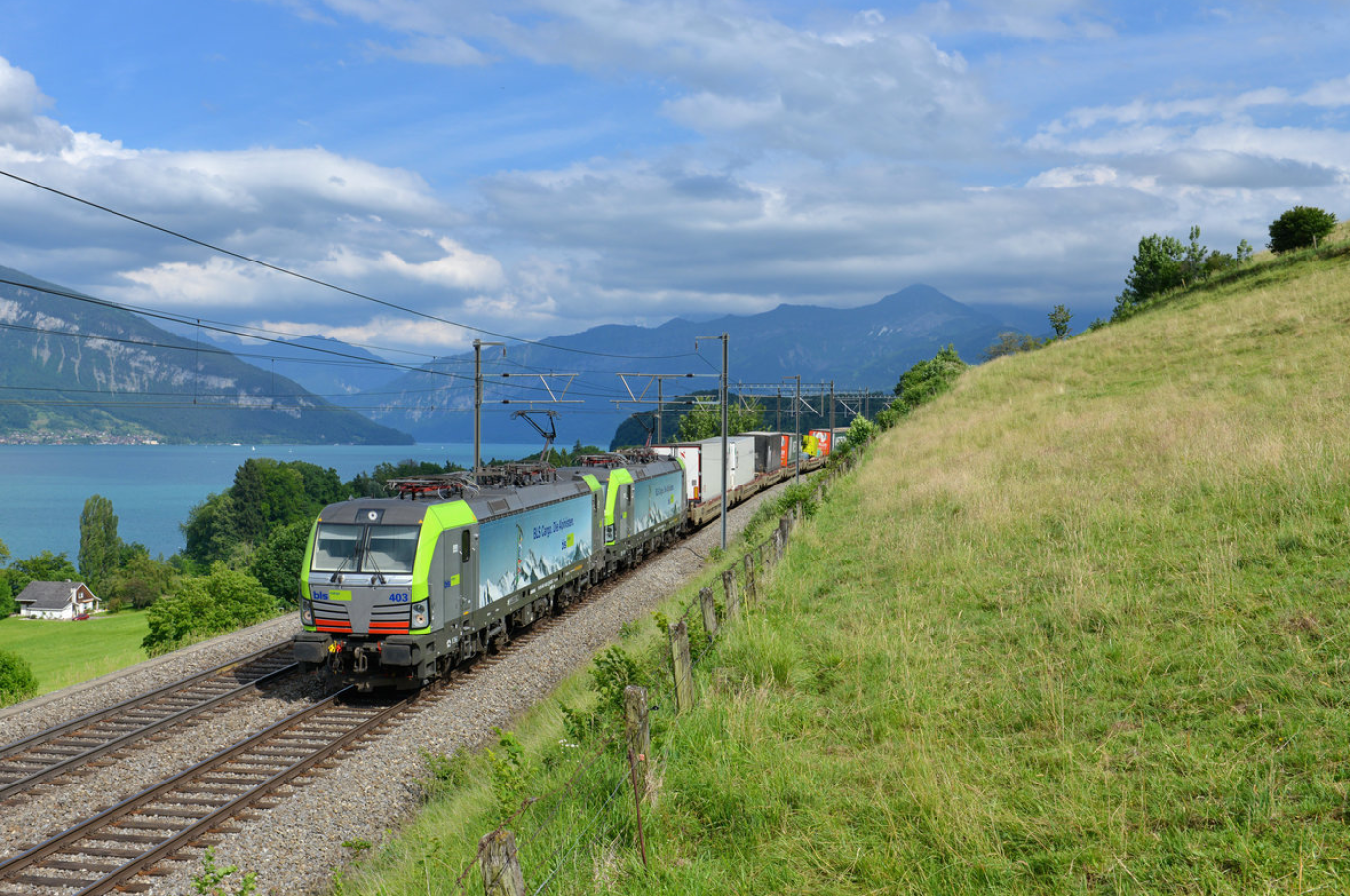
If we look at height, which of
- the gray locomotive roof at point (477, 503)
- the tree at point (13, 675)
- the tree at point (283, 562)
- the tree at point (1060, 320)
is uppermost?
the tree at point (1060, 320)

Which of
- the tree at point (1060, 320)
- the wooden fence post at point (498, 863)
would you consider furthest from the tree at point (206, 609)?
the tree at point (1060, 320)

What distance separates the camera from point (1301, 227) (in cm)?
4662

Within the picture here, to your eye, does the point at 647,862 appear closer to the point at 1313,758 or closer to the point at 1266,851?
the point at 1266,851

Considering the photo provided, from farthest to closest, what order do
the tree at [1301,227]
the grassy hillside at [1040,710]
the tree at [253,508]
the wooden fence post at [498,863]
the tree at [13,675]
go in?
the tree at [253,508] → the tree at [1301,227] → the tree at [13,675] → the grassy hillside at [1040,710] → the wooden fence post at [498,863]

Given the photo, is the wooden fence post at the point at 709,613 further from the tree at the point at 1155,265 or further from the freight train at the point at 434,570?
the tree at the point at 1155,265

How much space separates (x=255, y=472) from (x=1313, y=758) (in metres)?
123

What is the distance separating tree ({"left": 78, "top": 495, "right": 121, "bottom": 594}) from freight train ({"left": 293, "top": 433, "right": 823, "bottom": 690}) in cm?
12687

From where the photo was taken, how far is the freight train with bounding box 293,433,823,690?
13734 mm

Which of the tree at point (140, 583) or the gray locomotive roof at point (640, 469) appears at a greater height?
the gray locomotive roof at point (640, 469)

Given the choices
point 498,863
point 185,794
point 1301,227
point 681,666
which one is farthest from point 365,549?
point 1301,227

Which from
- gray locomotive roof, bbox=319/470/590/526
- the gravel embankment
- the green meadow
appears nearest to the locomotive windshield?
gray locomotive roof, bbox=319/470/590/526

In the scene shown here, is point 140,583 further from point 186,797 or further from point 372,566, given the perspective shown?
point 186,797

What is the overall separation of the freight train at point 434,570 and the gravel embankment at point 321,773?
983mm

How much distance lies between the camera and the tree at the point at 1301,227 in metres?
45.8
